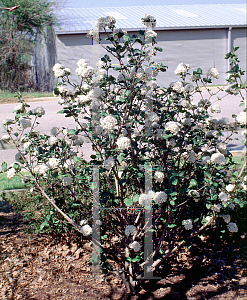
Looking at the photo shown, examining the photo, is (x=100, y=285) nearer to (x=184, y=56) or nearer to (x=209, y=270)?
(x=209, y=270)

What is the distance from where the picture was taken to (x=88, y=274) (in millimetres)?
2971

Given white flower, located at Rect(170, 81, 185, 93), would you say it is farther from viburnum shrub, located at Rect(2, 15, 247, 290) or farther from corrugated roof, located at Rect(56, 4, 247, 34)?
corrugated roof, located at Rect(56, 4, 247, 34)

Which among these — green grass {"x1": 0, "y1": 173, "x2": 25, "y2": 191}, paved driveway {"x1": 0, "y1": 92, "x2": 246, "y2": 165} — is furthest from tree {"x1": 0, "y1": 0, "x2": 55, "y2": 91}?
green grass {"x1": 0, "y1": 173, "x2": 25, "y2": 191}

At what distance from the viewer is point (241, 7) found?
2084 cm

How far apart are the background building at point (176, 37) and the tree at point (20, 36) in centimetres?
100

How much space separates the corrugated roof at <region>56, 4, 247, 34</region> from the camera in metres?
16.3

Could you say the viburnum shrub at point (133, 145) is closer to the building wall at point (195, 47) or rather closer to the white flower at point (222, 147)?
the white flower at point (222, 147)

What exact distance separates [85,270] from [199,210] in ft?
3.90


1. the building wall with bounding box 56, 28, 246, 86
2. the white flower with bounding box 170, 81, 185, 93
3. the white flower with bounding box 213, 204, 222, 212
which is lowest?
the white flower with bounding box 213, 204, 222, 212

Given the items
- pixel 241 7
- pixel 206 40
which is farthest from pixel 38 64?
pixel 241 7

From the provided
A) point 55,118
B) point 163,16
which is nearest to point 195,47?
point 163,16

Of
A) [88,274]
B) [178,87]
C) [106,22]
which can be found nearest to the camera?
[106,22]

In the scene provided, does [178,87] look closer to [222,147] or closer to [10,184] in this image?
[222,147]

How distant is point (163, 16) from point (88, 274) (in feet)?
57.6
